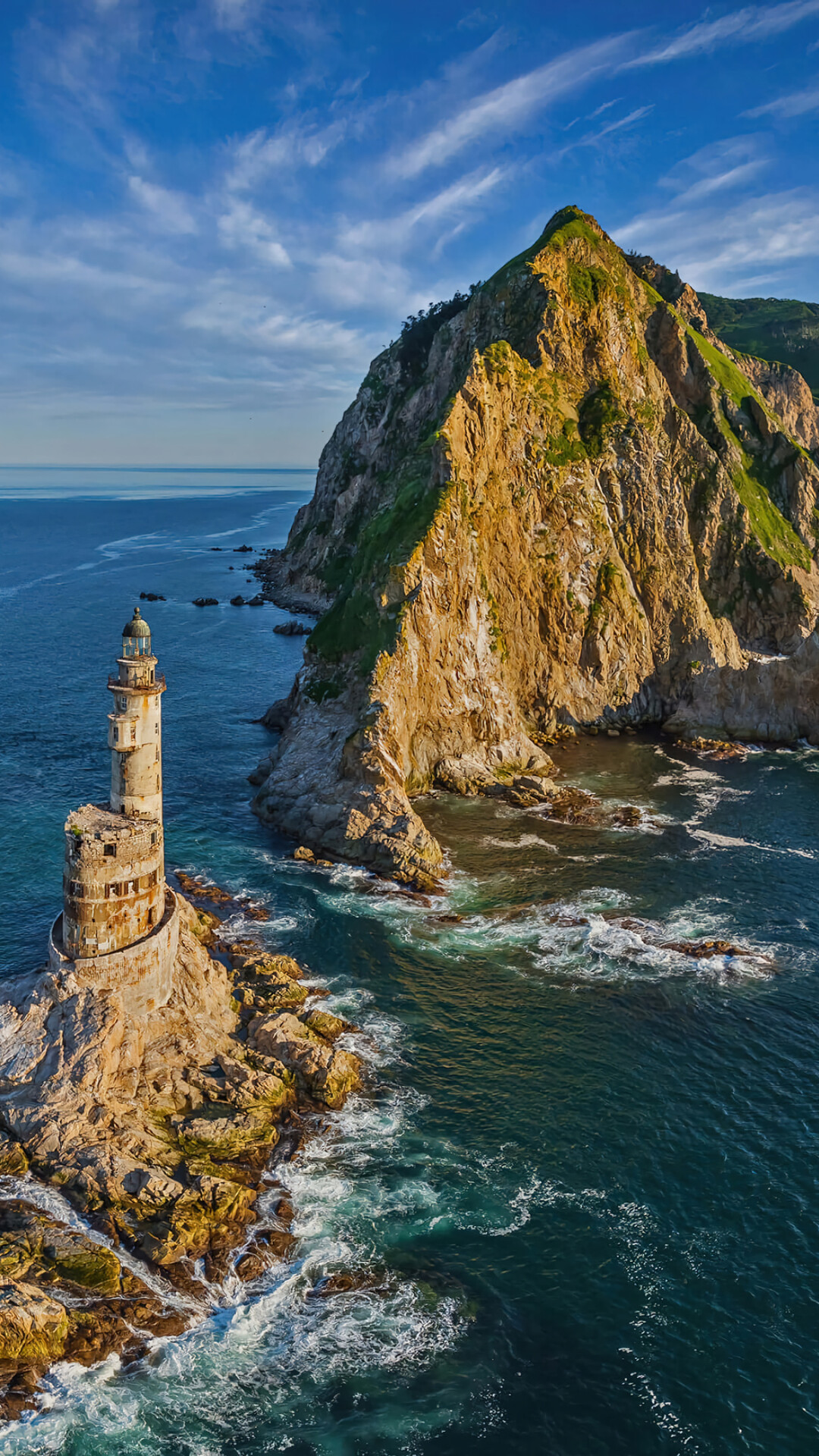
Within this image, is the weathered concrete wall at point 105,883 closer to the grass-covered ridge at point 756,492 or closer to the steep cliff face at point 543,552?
the steep cliff face at point 543,552

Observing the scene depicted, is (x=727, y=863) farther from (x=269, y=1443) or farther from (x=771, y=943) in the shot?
(x=269, y=1443)

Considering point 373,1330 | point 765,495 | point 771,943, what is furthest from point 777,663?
point 373,1330

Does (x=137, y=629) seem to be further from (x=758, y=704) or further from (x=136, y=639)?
(x=758, y=704)

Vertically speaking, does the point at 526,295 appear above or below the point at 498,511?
above

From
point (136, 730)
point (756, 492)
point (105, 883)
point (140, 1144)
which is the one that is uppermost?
point (756, 492)

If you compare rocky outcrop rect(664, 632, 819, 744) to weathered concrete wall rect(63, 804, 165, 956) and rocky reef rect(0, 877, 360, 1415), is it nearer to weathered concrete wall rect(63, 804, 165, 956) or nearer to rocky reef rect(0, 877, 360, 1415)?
rocky reef rect(0, 877, 360, 1415)

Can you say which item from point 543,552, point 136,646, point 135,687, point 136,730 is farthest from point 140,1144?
point 543,552

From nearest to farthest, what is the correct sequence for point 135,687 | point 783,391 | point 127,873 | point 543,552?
point 127,873 → point 135,687 → point 543,552 → point 783,391

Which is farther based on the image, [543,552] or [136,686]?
[543,552]
